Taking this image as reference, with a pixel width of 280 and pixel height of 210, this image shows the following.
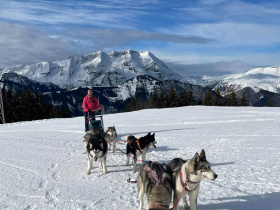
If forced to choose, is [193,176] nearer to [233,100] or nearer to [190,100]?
[190,100]

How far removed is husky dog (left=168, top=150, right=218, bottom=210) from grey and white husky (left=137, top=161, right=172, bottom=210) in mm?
181

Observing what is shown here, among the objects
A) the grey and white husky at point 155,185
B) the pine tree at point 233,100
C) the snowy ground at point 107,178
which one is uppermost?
the pine tree at point 233,100

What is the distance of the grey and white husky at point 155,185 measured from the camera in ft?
13.0

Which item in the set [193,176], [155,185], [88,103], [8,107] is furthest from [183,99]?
[155,185]

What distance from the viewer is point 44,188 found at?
5941mm

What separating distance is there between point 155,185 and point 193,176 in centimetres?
69

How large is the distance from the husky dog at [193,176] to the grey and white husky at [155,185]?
7.1 inches

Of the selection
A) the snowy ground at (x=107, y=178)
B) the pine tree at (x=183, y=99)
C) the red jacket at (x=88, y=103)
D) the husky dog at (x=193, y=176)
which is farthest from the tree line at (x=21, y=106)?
the husky dog at (x=193, y=176)

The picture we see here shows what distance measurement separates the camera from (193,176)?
4305mm

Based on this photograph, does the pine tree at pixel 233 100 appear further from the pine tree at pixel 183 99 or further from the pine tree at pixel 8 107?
the pine tree at pixel 8 107

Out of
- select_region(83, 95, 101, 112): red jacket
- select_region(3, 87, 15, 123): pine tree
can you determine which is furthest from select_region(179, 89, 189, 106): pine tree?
select_region(83, 95, 101, 112): red jacket

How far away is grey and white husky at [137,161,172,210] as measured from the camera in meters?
3.95

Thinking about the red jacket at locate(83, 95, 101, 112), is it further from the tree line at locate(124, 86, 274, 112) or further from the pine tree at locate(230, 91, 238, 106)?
the pine tree at locate(230, 91, 238, 106)

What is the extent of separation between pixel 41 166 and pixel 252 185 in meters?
6.20
